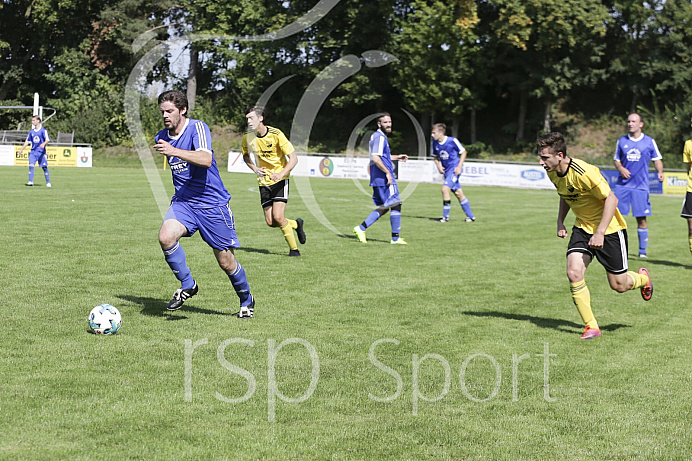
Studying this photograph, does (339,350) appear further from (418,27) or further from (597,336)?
(418,27)

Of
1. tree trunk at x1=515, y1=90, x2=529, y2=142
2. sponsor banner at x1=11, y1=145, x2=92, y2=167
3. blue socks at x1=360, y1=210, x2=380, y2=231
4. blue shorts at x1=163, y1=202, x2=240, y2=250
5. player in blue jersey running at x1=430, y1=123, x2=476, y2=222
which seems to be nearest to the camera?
blue shorts at x1=163, y1=202, x2=240, y2=250

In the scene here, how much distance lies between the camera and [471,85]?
5056cm

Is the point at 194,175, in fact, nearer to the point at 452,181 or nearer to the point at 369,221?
the point at 369,221

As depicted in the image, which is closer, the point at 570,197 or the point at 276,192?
the point at 570,197

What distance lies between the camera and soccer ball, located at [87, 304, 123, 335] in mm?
6602

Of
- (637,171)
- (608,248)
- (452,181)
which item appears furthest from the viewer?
(452,181)

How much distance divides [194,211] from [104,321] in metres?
1.43

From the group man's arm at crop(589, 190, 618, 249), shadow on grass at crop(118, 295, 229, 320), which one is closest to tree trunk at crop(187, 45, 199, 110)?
shadow on grass at crop(118, 295, 229, 320)

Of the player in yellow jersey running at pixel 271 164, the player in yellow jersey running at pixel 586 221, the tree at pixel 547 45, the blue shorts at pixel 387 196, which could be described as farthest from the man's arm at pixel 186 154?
the tree at pixel 547 45

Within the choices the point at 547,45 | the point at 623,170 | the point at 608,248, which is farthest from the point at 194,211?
the point at 547,45

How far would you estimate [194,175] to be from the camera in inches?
292

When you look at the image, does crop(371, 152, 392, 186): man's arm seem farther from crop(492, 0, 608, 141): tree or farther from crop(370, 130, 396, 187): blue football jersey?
crop(492, 0, 608, 141): tree

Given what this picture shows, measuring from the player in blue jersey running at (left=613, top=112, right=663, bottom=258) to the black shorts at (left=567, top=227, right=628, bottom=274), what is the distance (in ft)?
19.1

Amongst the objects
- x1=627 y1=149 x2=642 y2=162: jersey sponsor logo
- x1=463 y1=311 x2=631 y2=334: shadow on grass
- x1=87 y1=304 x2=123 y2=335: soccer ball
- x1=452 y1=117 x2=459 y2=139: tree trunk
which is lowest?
x1=463 y1=311 x2=631 y2=334: shadow on grass
